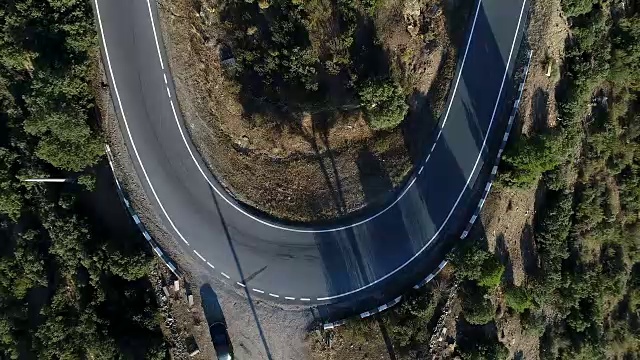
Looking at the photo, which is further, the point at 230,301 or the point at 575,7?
the point at 575,7

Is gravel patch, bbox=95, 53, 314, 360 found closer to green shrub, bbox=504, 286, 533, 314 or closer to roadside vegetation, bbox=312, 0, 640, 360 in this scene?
roadside vegetation, bbox=312, 0, 640, 360

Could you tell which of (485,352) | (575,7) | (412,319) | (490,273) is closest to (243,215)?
(412,319)

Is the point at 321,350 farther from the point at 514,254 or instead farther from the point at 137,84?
the point at 137,84

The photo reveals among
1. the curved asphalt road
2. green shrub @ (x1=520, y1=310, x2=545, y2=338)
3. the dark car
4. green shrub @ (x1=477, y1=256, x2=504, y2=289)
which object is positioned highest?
the curved asphalt road

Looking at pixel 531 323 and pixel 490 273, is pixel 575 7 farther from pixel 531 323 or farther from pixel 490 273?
pixel 531 323

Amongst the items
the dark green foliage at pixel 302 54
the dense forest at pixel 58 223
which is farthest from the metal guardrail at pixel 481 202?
the dense forest at pixel 58 223

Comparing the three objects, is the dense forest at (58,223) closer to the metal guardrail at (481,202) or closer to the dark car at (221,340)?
the dark car at (221,340)

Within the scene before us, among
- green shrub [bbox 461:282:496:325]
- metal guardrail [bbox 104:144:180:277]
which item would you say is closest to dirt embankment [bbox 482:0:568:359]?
green shrub [bbox 461:282:496:325]
